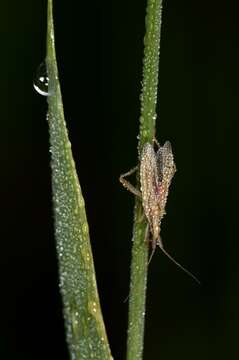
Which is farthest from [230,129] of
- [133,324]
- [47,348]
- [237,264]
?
[133,324]

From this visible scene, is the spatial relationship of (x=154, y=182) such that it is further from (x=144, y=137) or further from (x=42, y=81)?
(x=42, y=81)

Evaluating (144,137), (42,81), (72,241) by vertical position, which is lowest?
(72,241)

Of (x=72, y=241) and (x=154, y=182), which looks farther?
(x=154, y=182)

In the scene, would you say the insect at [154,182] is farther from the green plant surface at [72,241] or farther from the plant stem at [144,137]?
the green plant surface at [72,241]

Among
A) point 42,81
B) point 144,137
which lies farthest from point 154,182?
point 42,81

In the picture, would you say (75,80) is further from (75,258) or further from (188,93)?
(75,258)

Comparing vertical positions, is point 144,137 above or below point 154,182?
above

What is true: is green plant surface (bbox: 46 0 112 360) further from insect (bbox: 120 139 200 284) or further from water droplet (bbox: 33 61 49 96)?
insect (bbox: 120 139 200 284)
